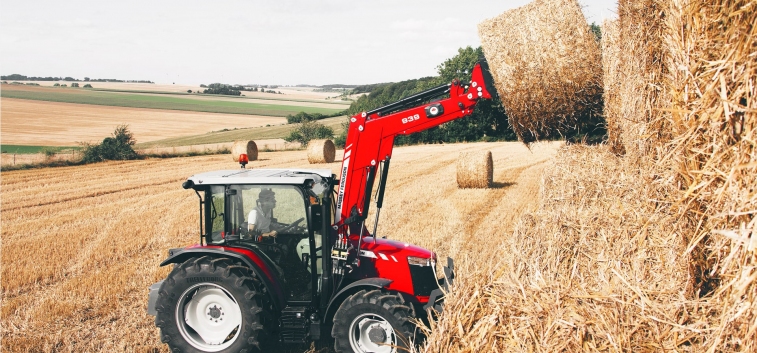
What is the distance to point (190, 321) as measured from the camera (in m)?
5.12

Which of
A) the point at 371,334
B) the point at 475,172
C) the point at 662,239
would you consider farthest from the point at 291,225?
the point at 475,172

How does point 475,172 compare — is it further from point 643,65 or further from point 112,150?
point 112,150

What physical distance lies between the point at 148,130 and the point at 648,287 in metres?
39.6

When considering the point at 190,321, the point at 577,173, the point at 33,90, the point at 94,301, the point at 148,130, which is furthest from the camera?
the point at 33,90

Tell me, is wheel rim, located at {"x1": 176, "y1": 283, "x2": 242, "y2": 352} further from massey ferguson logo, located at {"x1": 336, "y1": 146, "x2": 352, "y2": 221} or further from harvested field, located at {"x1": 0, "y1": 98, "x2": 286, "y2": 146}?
harvested field, located at {"x1": 0, "y1": 98, "x2": 286, "y2": 146}

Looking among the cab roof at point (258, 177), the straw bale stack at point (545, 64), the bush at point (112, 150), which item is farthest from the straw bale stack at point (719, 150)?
the bush at point (112, 150)

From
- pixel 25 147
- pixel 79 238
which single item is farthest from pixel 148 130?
pixel 79 238

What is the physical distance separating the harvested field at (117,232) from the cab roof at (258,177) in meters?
1.49

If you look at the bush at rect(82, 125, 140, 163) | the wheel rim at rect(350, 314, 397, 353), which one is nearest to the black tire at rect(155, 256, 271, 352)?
the wheel rim at rect(350, 314, 397, 353)

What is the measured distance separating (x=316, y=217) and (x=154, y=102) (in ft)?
195

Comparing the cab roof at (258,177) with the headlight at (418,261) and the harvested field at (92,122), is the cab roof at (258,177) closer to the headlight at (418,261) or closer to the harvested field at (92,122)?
the headlight at (418,261)

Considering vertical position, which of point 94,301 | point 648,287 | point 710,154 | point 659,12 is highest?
point 659,12

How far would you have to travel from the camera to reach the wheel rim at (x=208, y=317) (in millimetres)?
5043

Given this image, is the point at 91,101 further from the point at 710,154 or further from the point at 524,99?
the point at 710,154
